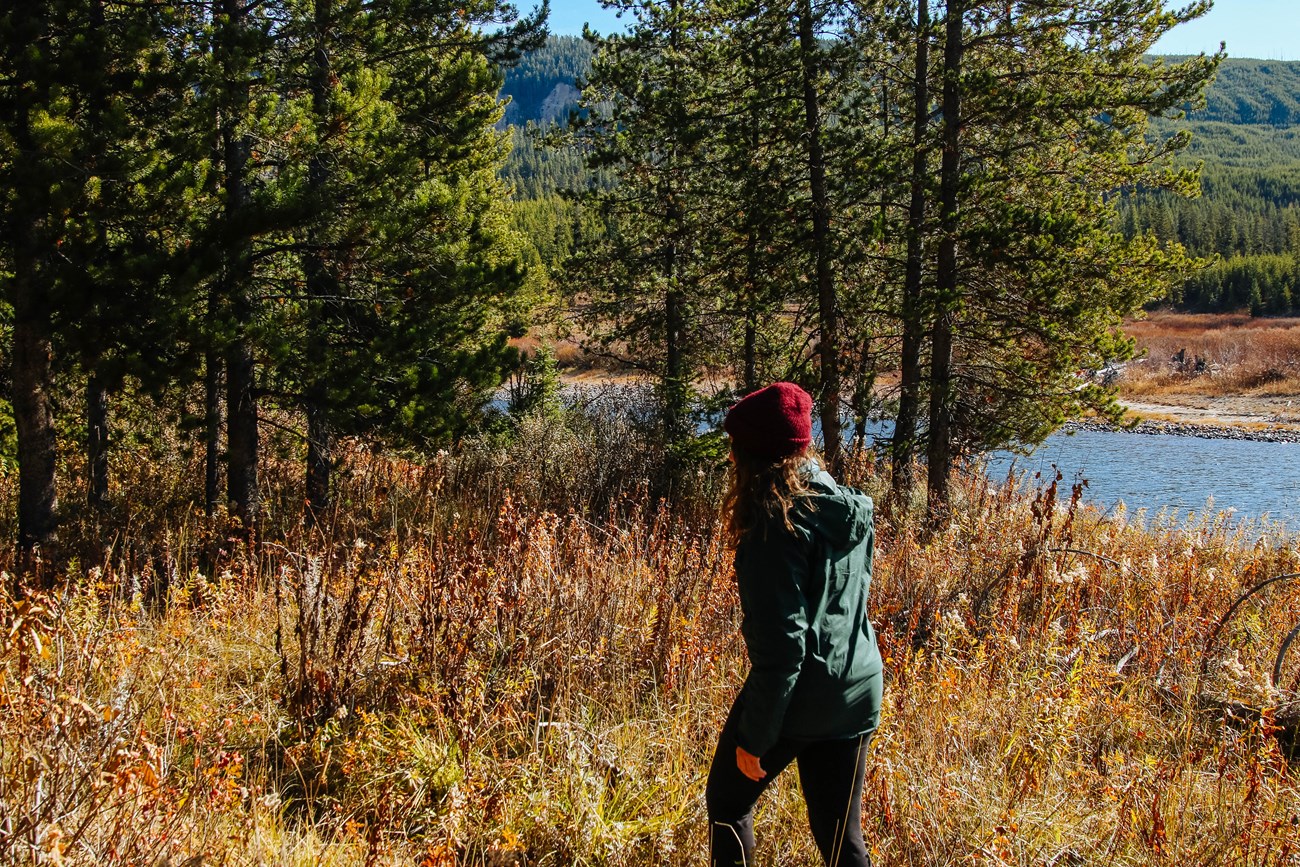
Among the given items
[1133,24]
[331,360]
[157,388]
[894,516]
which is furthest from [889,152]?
[157,388]

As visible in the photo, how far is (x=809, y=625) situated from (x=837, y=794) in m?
0.58

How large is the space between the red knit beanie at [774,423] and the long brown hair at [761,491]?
0.03 m

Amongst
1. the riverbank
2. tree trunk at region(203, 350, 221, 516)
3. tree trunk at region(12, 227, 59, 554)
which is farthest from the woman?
the riverbank

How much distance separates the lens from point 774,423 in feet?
8.64

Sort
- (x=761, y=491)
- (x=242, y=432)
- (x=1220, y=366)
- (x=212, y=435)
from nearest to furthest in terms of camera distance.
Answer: (x=761, y=491)
(x=242, y=432)
(x=212, y=435)
(x=1220, y=366)

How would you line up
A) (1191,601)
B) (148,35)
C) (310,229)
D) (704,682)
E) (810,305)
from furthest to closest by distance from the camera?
(810,305)
(310,229)
(148,35)
(1191,601)
(704,682)

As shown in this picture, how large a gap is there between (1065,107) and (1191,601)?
18.3 ft

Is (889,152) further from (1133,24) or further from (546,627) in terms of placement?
(546,627)

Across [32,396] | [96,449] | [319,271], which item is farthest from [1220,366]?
[32,396]

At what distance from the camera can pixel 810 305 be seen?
1019cm

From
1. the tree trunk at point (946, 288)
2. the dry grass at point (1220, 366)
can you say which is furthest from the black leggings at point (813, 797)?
the dry grass at point (1220, 366)

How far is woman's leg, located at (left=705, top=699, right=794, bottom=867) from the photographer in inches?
106

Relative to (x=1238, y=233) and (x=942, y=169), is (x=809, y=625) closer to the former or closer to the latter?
(x=942, y=169)

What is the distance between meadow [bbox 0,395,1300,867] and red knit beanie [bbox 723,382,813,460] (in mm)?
1353
